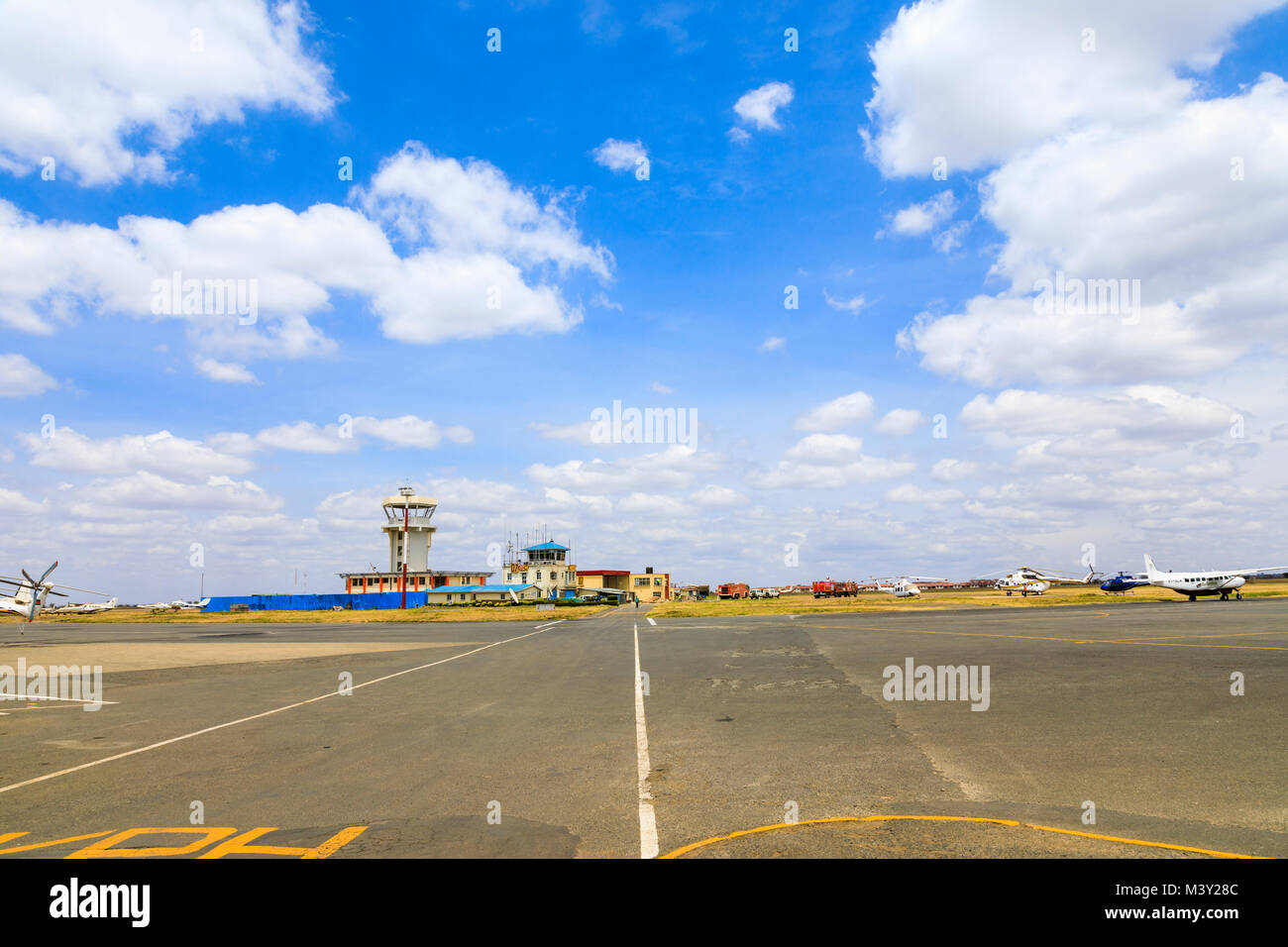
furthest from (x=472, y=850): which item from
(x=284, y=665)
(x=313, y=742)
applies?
(x=284, y=665)

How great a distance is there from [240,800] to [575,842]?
4894 mm

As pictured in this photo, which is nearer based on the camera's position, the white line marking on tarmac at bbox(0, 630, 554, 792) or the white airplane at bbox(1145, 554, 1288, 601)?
the white line marking on tarmac at bbox(0, 630, 554, 792)

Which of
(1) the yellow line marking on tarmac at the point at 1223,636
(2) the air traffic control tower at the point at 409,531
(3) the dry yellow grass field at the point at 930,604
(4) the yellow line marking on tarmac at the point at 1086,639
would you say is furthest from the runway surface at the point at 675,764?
(2) the air traffic control tower at the point at 409,531

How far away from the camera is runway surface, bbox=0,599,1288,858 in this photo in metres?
7.23

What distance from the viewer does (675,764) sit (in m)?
10.4

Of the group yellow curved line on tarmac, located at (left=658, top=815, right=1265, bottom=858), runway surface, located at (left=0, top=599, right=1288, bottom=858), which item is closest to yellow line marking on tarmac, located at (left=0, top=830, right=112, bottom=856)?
runway surface, located at (left=0, top=599, right=1288, bottom=858)

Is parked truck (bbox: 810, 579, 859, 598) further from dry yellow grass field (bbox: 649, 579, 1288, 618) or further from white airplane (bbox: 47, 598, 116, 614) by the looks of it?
white airplane (bbox: 47, 598, 116, 614)

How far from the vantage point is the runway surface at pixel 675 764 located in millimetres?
7234

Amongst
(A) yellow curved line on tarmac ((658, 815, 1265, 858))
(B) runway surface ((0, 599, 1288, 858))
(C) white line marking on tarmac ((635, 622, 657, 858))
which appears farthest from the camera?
(B) runway surface ((0, 599, 1288, 858))

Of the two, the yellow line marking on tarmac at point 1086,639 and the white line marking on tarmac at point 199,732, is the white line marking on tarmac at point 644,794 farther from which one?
the yellow line marking on tarmac at point 1086,639
